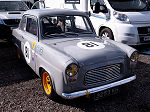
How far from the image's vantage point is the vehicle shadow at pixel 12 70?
4.18 meters

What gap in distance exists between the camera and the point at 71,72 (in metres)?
2.68

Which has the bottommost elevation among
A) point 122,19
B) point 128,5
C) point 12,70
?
point 12,70

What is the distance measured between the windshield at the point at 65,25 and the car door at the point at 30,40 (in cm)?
24

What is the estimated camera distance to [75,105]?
3.15m

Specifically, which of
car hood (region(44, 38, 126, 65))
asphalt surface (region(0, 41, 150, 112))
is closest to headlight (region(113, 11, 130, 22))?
asphalt surface (region(0, 41, 150, 112))

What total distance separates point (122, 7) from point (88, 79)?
4.29 metres

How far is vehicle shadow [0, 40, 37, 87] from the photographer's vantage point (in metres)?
4.18

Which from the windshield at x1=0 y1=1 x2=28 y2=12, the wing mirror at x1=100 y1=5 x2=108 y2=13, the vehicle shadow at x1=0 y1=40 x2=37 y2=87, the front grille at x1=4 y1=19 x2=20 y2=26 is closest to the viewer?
the vehicle shadow at x1=0 y1=40 x2=37 y2=87

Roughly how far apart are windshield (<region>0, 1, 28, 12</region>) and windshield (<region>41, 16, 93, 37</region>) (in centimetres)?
470

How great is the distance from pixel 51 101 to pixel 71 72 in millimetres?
919

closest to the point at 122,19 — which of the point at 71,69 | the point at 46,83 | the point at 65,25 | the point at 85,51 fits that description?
the point at 65,25

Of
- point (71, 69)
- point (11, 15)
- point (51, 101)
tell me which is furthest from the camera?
point (11, 15)

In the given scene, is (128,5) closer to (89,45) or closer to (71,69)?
(89,45)

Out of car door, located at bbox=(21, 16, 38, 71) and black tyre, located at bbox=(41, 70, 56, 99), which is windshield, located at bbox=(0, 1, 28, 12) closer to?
car door, located at bbox=(21, 16, 38, 71)
